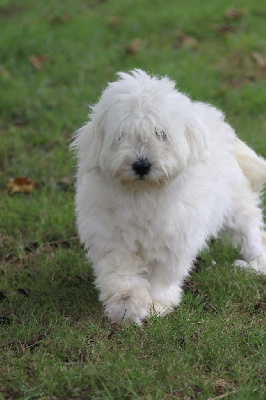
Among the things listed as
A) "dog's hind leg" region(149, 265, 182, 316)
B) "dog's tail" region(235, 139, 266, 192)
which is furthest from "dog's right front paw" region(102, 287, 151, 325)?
"dog's tail" region(235, 139, 266, 192)

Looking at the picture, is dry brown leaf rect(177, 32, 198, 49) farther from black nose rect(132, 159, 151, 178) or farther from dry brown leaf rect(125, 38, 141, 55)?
black nose rect(132, 159, 151, 178)

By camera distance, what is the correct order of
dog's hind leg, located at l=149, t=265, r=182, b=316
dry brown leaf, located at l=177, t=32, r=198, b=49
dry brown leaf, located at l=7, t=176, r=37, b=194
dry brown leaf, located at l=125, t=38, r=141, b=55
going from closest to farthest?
dog's hind leg, located at l=149, t=265, r=182, b=316 → dry brown leaf, located at l=7, t=176, r=37, b=194 → dry brown leaf, located at l=125, t=38, r=141, b=55 → dry brown leaf, located at l=177, t=32, r=198, b=49

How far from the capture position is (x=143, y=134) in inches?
161

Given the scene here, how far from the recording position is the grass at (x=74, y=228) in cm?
363

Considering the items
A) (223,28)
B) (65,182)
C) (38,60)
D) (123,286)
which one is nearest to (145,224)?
(123,286)

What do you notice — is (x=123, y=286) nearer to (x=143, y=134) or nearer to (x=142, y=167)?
(x=142, y=167)

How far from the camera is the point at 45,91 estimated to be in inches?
320

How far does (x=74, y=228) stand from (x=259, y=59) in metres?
4.28

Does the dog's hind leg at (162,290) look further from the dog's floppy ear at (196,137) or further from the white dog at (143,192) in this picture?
the dog's floppy ear at (196,137)

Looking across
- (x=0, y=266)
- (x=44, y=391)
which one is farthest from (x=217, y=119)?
(x=44, y=391)

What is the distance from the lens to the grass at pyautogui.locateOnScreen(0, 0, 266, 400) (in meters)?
3.63

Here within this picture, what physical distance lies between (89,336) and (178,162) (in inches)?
42.6

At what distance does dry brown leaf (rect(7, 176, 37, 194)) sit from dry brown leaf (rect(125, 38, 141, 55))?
3.24 meters

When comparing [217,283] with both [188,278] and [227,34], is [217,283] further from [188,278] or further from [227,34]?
[227,34]
